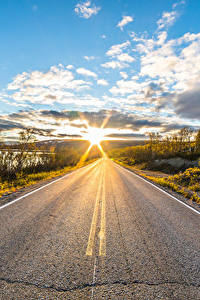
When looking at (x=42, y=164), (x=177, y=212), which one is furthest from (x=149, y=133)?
(x=177, y=212)

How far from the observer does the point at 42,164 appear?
82.9 ft

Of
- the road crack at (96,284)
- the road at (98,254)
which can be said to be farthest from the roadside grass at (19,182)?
the road crack at (96,284)

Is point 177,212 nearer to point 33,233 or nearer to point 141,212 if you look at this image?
point 141,212

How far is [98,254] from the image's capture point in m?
3.26

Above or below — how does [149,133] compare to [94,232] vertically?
above

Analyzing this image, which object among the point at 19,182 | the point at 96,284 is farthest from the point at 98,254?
the point at 19,182

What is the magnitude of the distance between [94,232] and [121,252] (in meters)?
1.05

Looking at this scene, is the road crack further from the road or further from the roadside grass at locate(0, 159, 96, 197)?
the roadside grass at locate(0, 159, 96, 197)

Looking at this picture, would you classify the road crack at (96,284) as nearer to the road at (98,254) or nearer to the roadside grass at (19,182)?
the road at (98,254)

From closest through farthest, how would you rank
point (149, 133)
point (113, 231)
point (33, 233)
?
point (33, 233) → point (113, 231) → point (149, 133)

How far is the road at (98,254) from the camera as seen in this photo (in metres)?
2.39

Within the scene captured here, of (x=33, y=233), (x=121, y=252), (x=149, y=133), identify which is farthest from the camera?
(x=149, y=133)

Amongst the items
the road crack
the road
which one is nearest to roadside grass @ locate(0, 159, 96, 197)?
the road

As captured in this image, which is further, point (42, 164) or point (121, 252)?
point (42, 164)
